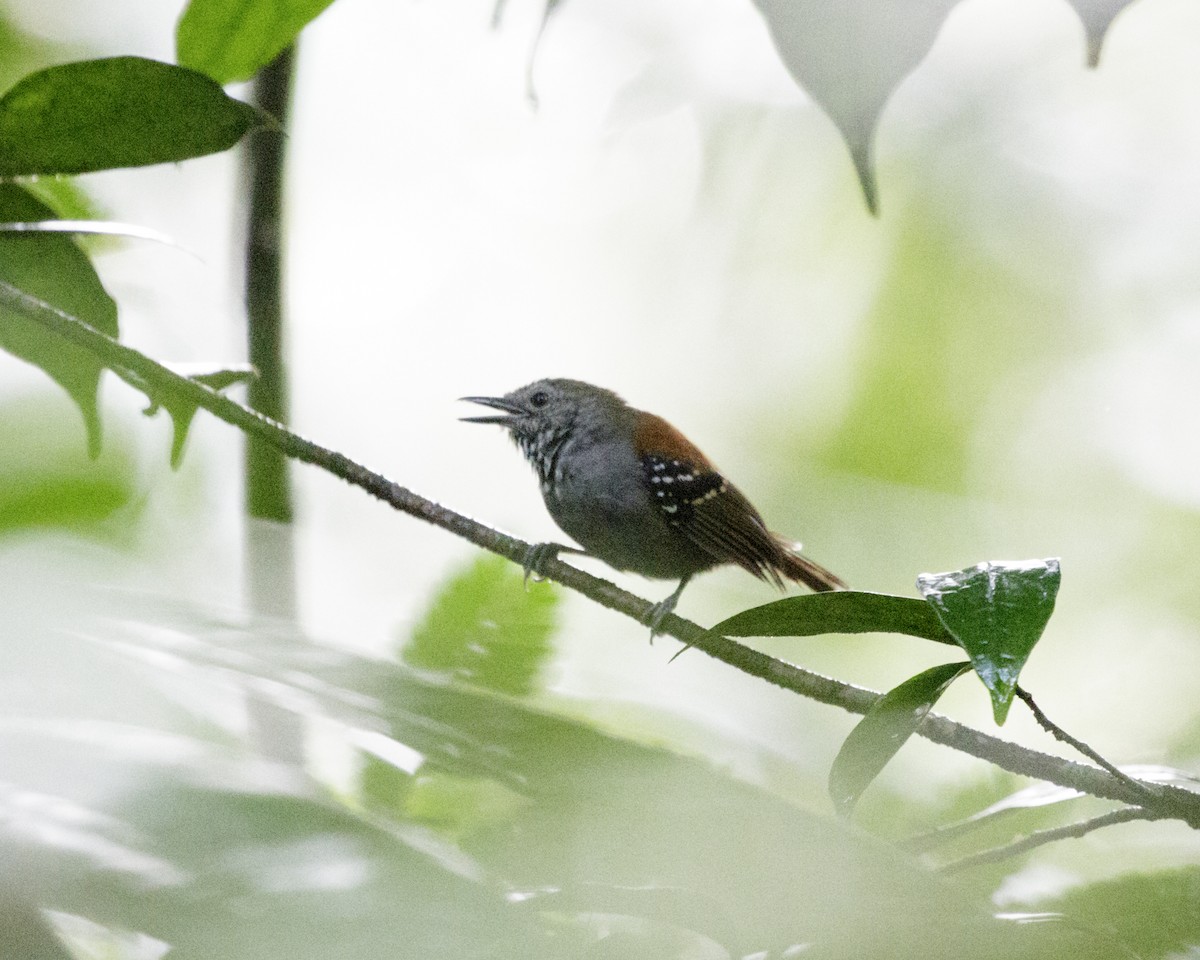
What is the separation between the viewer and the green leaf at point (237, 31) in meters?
0.90

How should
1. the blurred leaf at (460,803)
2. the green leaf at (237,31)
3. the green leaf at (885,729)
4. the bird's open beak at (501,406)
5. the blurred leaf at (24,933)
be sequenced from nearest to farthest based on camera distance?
the blurred leaf at (24,933) → the blurred leaf at (460,803) → the green leaf at (885,729) → the green leaf at (237,31) → the bird's open beak at (501,406)

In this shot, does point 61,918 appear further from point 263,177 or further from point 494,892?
point 263,177

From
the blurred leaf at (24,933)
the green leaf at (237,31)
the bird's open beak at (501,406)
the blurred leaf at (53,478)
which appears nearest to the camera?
the blurred leaf at (24,933)

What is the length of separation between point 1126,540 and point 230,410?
9.20ft

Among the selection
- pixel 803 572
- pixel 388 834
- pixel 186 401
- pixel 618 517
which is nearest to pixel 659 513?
pixel 618 517

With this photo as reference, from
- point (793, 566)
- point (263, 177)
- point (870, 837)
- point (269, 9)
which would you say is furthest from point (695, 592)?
point (870, 837)

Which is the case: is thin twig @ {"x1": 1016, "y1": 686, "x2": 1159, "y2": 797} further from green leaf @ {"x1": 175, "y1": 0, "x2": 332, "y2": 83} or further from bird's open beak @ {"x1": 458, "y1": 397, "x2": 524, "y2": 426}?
Result: bird's open beak @ {"x1": 458, "y1": 397, "x2": 524, "y2": 426}

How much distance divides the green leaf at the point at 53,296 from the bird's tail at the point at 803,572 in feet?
3.52

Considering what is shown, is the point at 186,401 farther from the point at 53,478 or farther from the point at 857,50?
the point at 857,50

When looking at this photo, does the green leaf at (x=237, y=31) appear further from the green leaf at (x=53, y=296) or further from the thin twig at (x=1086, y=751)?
the thin twig at (x=1086, y=751)

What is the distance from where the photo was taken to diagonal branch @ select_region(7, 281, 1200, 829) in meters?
0.63

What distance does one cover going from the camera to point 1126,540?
9.36 feet

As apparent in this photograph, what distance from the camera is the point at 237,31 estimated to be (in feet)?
2.97

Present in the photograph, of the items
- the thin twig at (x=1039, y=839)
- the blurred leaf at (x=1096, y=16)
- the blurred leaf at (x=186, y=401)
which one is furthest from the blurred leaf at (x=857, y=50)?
the blurred leaf at (x=186, y=401)
